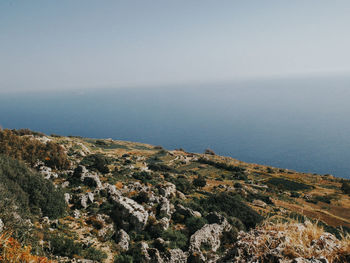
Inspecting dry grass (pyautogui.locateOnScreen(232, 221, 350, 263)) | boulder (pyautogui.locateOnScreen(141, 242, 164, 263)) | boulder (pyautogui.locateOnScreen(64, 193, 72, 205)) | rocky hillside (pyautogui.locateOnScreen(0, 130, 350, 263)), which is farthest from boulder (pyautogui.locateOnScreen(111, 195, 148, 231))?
dry grass (pyautogui.locateOnScreen(232, 221, 350, 263))

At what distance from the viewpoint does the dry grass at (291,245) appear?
318 cm

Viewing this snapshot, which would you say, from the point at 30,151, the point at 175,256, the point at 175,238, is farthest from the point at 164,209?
the point at 30,151

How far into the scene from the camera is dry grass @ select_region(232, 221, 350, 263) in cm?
318

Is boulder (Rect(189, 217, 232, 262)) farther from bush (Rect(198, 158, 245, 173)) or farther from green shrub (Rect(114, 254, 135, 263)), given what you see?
bush (Rect(198, 158, 245, 173))

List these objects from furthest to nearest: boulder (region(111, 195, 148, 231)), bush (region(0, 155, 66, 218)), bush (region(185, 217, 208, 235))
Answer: bush (region(185, 217, 208, 235)), boulder (region(111, 195, 148, 231)), bush (region(0, 155, 66, 218))

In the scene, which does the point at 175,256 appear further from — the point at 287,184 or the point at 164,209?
the point at 287,184

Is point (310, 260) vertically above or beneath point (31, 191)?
above

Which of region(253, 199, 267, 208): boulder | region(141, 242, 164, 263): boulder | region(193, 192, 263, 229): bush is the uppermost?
region(141, 242, 164, 263): boulder

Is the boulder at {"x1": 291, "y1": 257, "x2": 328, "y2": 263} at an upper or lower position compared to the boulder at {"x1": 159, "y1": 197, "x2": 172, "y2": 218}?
upper

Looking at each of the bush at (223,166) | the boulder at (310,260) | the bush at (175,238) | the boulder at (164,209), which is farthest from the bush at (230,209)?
the bush at (223,166)

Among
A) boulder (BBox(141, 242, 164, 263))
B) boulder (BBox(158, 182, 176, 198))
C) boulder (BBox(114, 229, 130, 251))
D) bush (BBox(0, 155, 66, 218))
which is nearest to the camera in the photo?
boulder (BBox(141, 242, 164, 263))

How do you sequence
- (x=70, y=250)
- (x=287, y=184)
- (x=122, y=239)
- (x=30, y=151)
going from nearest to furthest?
1. (x=70, y=250)
2. (x=122, y=239)
3. (x=30, y=151)
4. (x=287, y=184)

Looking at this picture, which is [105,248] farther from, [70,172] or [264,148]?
[264,148]

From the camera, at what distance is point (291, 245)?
3.35 meters
